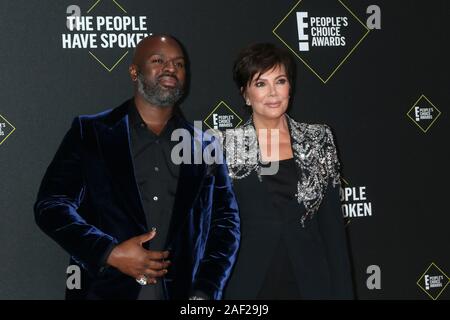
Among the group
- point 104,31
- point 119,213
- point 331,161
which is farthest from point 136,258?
point 104,31

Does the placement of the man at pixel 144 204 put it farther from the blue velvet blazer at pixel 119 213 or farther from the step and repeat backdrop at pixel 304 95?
the step and repeat backdrop at pixel 304 95

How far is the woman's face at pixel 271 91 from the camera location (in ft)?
7.88

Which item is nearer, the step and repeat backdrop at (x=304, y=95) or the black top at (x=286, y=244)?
the black top at (x=286, y=244)

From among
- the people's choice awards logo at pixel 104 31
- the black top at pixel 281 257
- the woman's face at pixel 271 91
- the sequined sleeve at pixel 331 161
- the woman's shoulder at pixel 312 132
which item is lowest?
the black top at pixel 281 257

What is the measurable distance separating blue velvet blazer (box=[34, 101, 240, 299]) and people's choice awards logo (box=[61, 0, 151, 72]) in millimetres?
645

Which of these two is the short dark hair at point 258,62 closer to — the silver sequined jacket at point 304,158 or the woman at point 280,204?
the woman at point 280,204

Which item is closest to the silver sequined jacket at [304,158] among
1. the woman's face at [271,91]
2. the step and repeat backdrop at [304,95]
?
the woman's face at [271,91]

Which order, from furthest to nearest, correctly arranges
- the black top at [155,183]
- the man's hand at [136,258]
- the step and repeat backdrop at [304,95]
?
the step and repeat backdrop at [304,95] < the black top at [155,183] < the man's hand at [136,258]

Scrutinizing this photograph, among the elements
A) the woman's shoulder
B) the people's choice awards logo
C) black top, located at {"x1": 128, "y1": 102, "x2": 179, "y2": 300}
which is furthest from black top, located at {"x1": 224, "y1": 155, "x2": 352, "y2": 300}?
the people's choice awards logo

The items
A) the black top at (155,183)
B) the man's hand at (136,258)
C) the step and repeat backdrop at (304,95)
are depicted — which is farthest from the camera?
the step and repeat backdrop at (304,95)

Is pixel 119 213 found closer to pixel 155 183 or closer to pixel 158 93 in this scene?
pixel 155 183

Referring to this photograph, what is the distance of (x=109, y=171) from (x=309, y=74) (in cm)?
130

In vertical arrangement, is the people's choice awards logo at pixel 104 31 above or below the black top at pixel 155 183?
above

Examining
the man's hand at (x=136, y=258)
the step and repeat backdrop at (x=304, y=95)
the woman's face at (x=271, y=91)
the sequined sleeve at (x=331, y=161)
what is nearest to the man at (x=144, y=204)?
the man's hand at (x=136, y=258)
